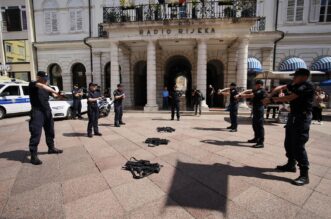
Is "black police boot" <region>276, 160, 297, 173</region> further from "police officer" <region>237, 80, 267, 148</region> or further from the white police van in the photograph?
the white police van

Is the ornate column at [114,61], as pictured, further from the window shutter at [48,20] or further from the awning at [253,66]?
the awning at [253,66]

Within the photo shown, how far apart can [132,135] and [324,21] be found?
1798cm

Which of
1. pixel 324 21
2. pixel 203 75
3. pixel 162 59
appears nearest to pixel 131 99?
pixel 162 59

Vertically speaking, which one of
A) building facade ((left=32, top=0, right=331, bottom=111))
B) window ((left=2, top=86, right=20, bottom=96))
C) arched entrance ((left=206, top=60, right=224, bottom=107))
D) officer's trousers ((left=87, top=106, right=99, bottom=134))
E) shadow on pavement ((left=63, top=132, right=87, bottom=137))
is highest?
building facade ((left=32, top=0, right=331, bottom=111))

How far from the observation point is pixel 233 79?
55.1ft

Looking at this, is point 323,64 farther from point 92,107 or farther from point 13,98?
point 13,98

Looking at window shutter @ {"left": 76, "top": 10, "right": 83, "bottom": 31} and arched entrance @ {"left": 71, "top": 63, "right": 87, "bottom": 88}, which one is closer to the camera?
window shutter @ {"left": 76, "top": 10, "right": 83, "bottom": 31}

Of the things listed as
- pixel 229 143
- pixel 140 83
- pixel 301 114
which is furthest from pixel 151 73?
pixel 301 114

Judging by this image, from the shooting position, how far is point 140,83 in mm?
18953

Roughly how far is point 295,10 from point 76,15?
18564 millimetres

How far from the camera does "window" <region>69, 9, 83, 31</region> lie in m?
18.4

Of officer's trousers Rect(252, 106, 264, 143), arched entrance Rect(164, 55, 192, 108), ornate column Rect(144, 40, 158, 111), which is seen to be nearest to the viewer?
officer's trousers Rect(252, 106, 264, 143)

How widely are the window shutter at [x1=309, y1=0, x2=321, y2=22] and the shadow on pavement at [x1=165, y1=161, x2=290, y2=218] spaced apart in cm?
1725

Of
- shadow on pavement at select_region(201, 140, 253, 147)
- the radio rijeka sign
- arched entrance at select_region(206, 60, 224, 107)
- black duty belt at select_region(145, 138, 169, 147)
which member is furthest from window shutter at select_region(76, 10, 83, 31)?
shadow on pavement at select_region(201, 140, 253, 147)
